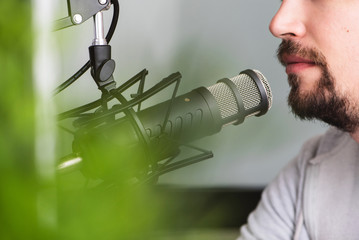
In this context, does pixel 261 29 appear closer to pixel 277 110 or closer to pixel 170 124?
pixel 277 110

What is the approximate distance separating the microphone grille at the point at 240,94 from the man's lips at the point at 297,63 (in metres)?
0.20

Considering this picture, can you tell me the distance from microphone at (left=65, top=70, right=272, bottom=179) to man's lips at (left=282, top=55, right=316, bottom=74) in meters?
0.20

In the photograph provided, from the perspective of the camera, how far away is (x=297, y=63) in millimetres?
711

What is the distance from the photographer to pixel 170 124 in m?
0.43

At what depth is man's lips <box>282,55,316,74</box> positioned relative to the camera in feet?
2.31

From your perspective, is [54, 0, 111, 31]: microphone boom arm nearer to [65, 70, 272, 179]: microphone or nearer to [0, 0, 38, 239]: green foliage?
[65, 70, 272, 179]: microphone

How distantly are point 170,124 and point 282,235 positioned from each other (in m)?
0.56

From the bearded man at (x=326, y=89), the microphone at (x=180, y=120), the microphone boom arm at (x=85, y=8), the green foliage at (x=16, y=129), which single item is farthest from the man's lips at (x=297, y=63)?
the green foliage at (x=16, y=129)

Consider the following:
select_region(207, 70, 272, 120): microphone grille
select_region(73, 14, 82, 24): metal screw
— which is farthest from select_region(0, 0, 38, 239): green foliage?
select_region(207, 70, 272, 120): microphone grille

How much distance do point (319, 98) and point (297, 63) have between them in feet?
0.20

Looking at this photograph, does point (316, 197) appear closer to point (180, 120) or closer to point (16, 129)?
point (180, 120)

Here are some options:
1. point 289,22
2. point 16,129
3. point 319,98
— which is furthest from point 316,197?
point 16,129

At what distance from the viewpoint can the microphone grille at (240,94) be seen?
0.48m

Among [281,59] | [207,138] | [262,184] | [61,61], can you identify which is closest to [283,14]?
[281,59]
